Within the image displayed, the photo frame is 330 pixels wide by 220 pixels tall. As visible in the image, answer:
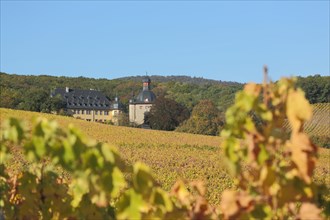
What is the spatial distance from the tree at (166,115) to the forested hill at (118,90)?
15.9 metres

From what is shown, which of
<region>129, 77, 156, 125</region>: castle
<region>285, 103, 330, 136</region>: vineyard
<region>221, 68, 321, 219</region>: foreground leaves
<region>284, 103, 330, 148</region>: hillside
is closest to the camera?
<region>221, 68, 321, 219</region>: foreground leaves

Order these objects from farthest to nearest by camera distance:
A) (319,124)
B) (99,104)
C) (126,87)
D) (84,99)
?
(126,87) < (99,104) < (84,99) < (319,124)

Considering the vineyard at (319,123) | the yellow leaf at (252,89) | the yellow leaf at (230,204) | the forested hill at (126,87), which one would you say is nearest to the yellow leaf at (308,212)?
the yellow leaf at (230,204)

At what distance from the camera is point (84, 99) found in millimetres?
115938

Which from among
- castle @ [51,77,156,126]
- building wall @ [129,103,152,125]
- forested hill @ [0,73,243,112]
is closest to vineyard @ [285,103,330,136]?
forested hill @ [0,73,243,112]

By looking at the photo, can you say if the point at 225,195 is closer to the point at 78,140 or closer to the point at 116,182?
the point at 116,182

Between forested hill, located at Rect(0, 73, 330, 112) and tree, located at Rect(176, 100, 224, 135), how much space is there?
78.1ft

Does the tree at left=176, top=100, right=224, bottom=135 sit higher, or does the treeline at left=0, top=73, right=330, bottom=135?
the treeline at left=0, top=73, right=330, bottom=135

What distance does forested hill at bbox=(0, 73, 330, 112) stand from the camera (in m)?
79.9

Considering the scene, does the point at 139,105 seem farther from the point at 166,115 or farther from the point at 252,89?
the point at 252,89

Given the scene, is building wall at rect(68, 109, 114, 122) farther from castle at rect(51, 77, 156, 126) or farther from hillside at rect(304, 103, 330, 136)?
hillside at rect(304, 103, 330, 136)

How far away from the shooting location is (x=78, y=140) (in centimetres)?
194

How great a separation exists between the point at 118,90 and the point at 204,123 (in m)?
76.4

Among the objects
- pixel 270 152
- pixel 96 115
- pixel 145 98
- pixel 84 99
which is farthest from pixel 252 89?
pixel 96 115
